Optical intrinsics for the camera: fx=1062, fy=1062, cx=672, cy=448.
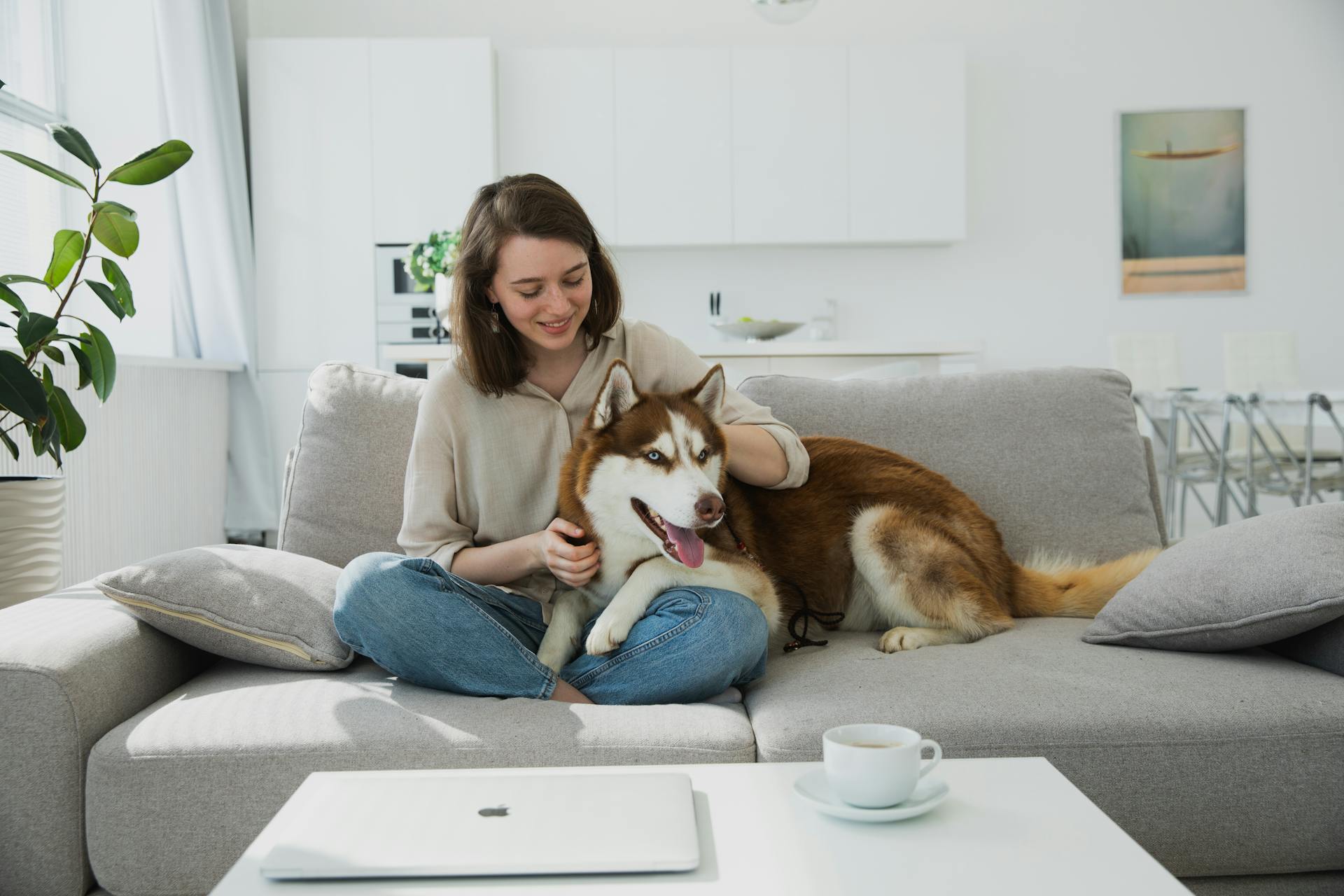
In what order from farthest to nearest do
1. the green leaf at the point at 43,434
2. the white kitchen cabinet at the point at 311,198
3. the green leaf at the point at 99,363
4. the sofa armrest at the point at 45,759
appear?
1. the white kitchen cabinet at the point at 311,198
2. the green leaf at the point at 99,363
3. the green leaf at the point at 43,434
4. the sofa armrest at the point at 45,759

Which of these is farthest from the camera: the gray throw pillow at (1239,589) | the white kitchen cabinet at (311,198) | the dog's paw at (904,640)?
the white kitchen cabinet at (311,198)

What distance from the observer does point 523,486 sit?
5.65 feet

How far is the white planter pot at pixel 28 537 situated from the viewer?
6.41ft

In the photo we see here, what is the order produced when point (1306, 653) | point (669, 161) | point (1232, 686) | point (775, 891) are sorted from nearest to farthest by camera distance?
point (775, 891) → point (1232, 686) → point (1306, 653) → point (669, 161)

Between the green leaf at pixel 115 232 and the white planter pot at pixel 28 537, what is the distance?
18.5 inches

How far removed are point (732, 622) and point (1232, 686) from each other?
2.16ft

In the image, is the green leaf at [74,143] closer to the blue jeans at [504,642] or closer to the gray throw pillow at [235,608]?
the gray throw pillow at [235,608]

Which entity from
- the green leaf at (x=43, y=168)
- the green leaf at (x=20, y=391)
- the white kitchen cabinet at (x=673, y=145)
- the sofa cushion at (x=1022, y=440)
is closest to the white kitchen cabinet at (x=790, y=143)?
the white kitchen cabinet at (x=673, y=145)

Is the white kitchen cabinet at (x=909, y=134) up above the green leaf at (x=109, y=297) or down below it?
above

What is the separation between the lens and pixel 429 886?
2.69ft

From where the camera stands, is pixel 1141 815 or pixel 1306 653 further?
pixel 1306 653

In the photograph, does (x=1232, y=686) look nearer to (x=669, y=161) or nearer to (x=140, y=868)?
(x=140, y=868)

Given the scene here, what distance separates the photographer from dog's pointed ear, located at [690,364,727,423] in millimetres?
1599

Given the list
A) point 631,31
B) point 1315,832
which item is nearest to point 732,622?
point 1315,832
